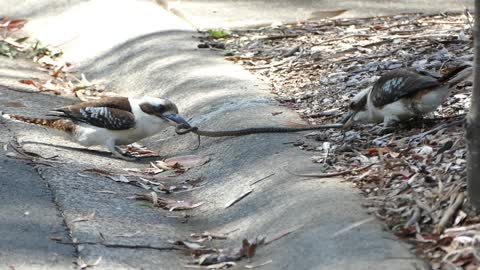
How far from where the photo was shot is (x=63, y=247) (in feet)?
19.3

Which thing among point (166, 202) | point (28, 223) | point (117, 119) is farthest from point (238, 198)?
point (117, 119)

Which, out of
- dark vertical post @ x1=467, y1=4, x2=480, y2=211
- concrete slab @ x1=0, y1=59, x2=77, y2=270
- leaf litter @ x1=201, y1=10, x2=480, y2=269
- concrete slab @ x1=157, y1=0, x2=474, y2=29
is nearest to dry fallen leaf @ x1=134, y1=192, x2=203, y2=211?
concrete slab @ x1=0, y1=59, x2=77, y2=270

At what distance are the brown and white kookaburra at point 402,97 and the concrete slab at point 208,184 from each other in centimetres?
64

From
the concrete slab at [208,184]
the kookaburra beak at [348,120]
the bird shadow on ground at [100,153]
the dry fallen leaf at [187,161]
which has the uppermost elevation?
the kookaburra beak at [348,120]

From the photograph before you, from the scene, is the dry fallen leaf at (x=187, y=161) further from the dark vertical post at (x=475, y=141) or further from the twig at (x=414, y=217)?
the dark vertical post at (x=475, y=141)

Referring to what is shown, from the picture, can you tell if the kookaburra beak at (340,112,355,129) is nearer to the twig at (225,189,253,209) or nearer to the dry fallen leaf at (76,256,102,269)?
the twig at (225,189,253,209)

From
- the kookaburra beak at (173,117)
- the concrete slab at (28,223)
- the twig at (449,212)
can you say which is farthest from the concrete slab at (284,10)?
the twig at (449,212)

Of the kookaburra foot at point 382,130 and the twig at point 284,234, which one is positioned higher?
the kookaburra foot at point 382,130

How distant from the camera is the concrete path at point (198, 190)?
5504 millimetres

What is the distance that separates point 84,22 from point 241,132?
17.6ft

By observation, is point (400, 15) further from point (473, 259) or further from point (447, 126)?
point (473, 259)

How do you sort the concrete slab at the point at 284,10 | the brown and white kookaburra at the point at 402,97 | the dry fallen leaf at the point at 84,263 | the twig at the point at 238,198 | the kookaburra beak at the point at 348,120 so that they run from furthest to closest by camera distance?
the concrete slab at the point at 284,10 < the kookaburra beak at the point at 348,120 < the brown and white kookaburra at the point at 402,97 < the twig at the point at 238,198 < the dry fallen leaf at the point at 84,263

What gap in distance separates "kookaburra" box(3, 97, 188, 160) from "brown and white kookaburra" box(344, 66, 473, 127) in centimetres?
146

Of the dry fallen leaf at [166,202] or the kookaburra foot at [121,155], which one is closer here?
the dry fallen leaf at [166,202]
